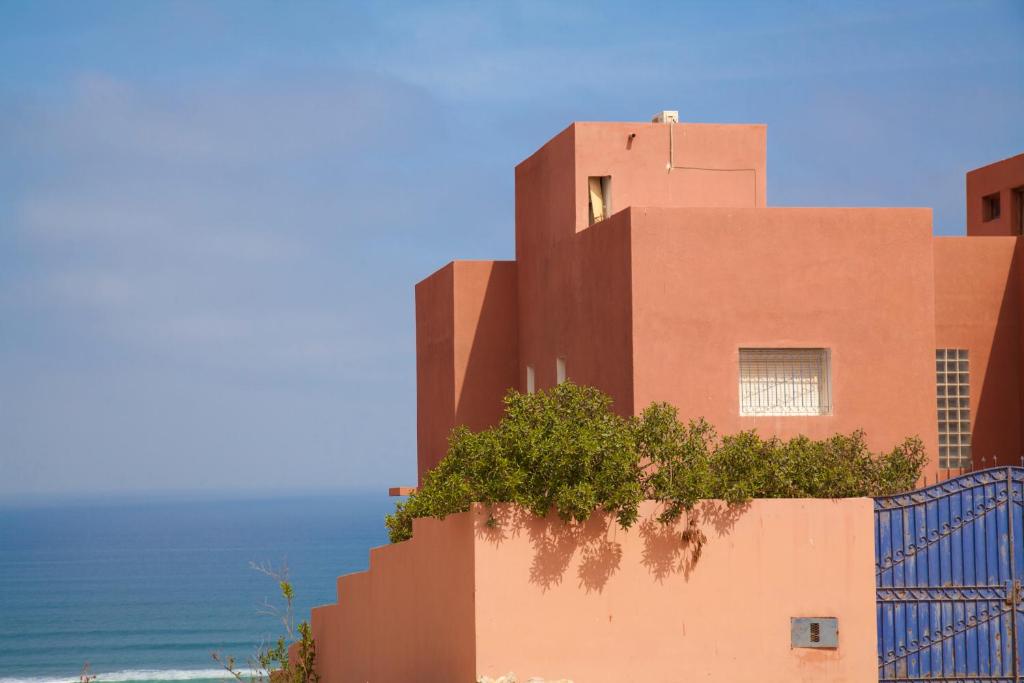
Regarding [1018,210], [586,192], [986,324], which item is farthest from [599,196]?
[1018,210]

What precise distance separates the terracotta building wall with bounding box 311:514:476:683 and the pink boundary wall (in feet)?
0.56

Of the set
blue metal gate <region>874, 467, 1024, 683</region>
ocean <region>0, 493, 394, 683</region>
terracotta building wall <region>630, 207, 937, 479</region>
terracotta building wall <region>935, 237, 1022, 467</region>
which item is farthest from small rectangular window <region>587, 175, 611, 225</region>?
ocean <region>0, 493, 394, 683</region>

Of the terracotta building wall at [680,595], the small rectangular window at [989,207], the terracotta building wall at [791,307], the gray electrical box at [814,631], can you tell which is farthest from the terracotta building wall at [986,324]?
the gray electrical box at [814,631]

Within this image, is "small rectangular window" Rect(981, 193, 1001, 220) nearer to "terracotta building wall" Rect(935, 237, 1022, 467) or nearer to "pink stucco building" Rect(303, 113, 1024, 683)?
"pink stucco building" Rect(303, 113, 1024, 683)

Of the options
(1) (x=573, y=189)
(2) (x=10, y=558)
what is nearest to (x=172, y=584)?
(2) (x=10, y=558)

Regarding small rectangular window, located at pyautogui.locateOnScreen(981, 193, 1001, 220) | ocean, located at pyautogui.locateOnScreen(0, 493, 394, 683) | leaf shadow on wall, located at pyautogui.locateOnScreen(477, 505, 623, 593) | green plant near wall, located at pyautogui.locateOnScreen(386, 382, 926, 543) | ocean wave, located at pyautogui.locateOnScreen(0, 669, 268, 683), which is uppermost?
small rectangular window, located at pyautogui.locateOnScreen(981, 193, 1001, 220)

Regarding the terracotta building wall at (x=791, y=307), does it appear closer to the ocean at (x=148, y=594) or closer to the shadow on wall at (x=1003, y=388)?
the shadow on wall at (x=1003, y=388)

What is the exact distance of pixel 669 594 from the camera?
14070 millimetres

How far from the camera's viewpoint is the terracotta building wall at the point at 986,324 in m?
19.3

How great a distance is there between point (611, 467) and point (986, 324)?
798 centimetres

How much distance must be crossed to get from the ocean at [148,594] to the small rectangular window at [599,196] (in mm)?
15244

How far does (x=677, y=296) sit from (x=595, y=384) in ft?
6.35

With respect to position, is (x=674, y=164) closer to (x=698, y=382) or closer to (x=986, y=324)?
(x=698, y=382)

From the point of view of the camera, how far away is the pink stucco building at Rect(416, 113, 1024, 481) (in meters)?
17.0
